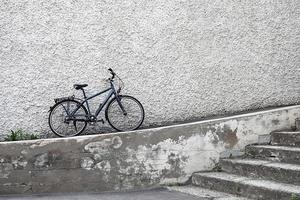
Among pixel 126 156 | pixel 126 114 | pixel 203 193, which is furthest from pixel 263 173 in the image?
pixel 126 114

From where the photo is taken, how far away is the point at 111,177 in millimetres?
6430

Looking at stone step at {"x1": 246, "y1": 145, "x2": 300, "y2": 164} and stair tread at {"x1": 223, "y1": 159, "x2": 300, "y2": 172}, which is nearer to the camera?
stair tread at {"x1": 223, "y1": 159, "x2": 300, "y2": 172}

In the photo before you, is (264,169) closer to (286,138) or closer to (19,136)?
(286,138)

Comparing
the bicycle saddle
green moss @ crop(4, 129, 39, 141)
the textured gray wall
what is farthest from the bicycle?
green moss @ crop(4, 129, 39, 141)

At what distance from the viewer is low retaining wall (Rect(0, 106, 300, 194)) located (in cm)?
618

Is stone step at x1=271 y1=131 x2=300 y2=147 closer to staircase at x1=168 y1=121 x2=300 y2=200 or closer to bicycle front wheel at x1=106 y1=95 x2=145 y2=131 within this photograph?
staircase at x1=168 y1=121 x2=300 y2=200

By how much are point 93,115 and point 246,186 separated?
10.3 ft

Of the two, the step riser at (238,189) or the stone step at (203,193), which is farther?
the stone step at (203,193)

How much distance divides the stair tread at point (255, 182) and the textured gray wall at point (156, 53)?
1883mm

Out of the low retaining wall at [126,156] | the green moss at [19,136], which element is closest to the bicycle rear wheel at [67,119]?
the green moss at [19,136]

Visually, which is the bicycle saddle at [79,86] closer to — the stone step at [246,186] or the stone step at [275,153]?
the stone step at [246,186]

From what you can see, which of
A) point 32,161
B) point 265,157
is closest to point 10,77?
point 32,161

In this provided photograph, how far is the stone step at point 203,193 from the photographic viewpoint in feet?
18.7

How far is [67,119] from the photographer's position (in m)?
7.36
